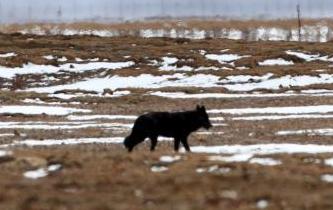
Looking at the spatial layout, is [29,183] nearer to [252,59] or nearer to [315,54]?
[252,59]

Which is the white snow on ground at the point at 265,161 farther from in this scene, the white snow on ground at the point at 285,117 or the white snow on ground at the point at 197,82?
the white snow on ground at the point at 197,82

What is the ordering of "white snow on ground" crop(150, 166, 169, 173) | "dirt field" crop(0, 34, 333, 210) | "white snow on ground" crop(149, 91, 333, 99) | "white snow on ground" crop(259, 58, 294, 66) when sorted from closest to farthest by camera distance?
"dirt field" crop(0, 34, 333, 210) → "white snow on ground" crop(150, 166, 169, 173) → "white snow on ground" crop(149, 91, 333, 99) → "white snow on ground" crop(259, 58, 294, 66)

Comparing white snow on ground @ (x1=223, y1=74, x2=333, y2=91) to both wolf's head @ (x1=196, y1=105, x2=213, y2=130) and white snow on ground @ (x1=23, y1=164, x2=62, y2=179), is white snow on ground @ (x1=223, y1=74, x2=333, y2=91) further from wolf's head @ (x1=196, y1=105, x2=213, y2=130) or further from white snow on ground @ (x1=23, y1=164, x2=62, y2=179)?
white snow on ground @ (x1=23, y1=164, x2=62, y2=179)

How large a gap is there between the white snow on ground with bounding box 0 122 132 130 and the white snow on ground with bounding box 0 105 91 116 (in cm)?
451

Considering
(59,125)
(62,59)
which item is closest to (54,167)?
(59,125)

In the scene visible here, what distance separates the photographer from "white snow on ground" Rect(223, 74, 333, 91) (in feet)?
167

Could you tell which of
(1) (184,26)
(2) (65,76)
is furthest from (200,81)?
(1) (184,26)

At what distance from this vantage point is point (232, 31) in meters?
161

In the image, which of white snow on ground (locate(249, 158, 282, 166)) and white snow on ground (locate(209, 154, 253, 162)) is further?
white snow on ground (locate(209, 154, 253, 162))

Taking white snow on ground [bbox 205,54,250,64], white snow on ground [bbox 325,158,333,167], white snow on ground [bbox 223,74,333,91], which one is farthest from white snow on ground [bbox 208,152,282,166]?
white snow on ground [bbox 205,54,250,64]

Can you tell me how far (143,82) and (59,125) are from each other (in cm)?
2832

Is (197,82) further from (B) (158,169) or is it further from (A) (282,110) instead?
(B) (158,169)

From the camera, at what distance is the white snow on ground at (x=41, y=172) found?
11.3 meters

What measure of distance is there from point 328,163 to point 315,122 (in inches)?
663
